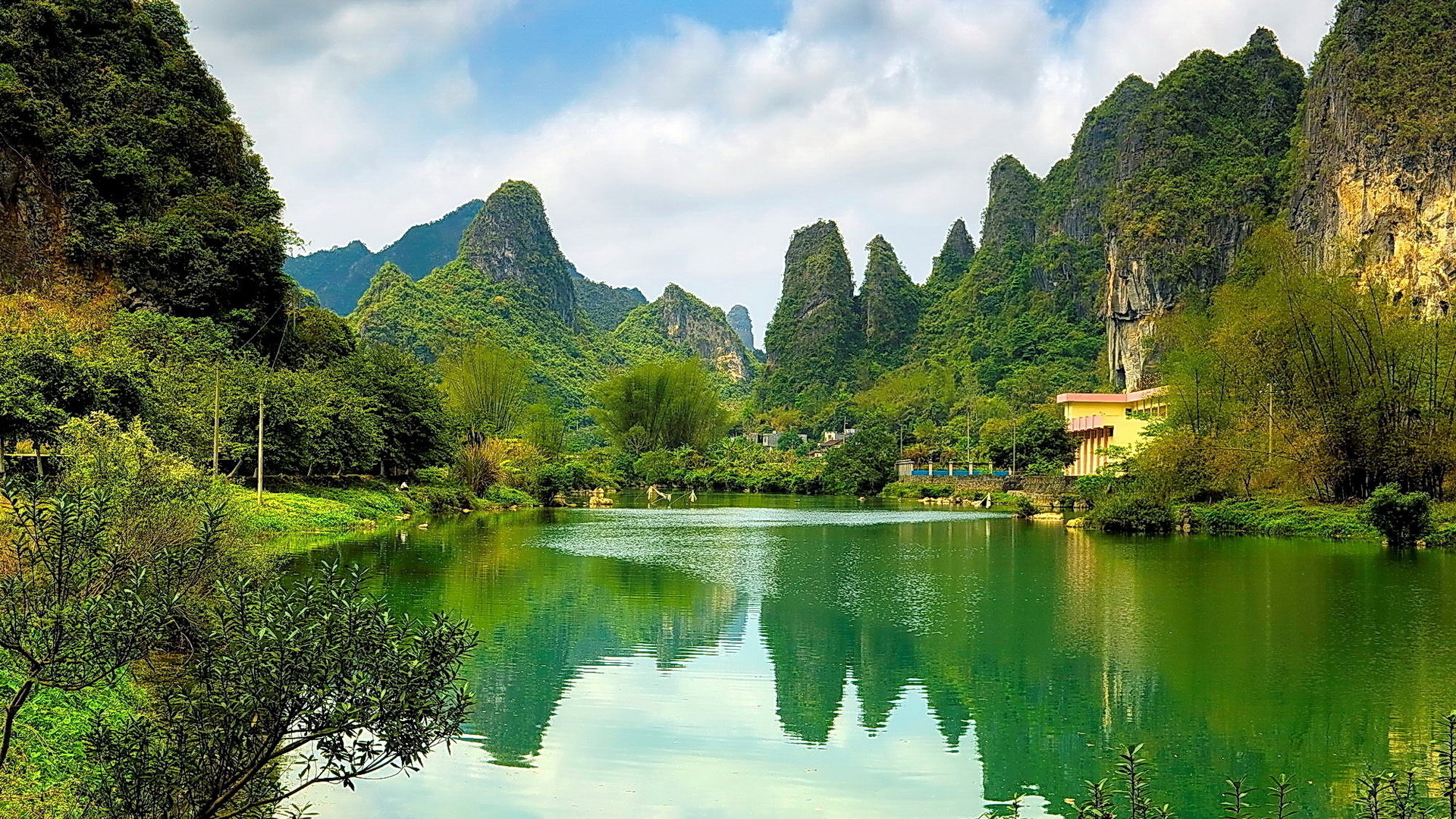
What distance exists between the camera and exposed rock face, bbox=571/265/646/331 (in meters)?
154

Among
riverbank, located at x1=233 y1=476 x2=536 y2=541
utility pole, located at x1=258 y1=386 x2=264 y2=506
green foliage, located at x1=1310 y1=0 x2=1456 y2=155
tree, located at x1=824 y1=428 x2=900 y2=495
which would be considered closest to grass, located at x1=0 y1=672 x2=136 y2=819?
riverbank, located at x1=233 y1=476 x2=536 y2=541

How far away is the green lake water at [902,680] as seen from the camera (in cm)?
750

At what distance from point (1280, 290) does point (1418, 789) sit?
26176mm

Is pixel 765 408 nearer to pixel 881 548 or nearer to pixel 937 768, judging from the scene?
pixel 881 548

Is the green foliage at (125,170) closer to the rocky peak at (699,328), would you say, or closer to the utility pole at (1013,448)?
the utility pole at (1013,448)

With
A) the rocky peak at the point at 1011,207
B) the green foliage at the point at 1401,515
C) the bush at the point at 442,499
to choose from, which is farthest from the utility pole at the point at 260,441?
the rocky peak at the point at 1011,207

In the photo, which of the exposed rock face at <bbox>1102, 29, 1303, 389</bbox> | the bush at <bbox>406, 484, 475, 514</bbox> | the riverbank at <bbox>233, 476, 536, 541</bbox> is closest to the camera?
the riverbank at <bbox>233, 476, 536, 541</bbox>

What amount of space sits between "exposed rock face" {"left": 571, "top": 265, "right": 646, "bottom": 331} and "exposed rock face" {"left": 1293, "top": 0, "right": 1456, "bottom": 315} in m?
Answer: 104

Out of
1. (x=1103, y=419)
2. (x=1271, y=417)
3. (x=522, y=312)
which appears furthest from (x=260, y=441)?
(x=522, y=312)

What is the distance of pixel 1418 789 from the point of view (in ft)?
23.6

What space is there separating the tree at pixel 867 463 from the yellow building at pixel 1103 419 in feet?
27.5

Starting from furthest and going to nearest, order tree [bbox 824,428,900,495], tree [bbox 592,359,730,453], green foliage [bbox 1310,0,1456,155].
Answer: tree [bbox 592,359,730,453], tree [bbox 824,428,900,495], green foliage [bbox 1310,0,1456,155]

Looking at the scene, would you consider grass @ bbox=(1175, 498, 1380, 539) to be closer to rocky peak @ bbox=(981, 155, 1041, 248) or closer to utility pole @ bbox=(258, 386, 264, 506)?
utility pole @ bbox=(258, 386, 264, 506)

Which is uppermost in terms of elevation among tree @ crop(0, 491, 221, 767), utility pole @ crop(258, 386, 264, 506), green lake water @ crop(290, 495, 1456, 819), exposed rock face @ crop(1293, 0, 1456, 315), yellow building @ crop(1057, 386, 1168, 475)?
exposed rock face @ crop(1293, 0, 1456, 315)
